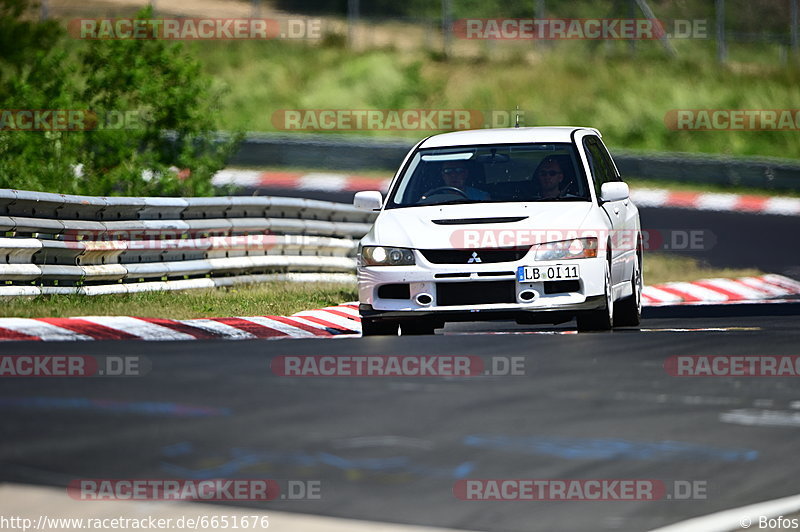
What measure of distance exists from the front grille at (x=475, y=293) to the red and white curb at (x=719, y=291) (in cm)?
597

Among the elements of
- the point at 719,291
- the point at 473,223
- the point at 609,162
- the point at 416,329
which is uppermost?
the point at 609,162

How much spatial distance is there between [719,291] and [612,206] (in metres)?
5.76

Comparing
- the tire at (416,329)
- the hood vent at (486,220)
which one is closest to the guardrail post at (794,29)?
the tire at (416,329)

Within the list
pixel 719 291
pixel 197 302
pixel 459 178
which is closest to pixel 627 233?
pixel 459 178

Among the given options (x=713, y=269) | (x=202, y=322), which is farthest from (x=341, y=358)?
(x=713, y=269)

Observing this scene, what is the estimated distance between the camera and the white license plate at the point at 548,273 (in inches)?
425

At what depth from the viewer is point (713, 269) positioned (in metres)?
20.5

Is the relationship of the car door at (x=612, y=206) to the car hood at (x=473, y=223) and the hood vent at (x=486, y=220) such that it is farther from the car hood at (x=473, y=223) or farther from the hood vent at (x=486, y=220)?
the hood vent at (x=486, y=220)

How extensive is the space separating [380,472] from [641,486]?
1.09m

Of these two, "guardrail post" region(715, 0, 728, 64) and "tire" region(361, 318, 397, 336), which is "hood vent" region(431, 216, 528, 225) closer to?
"tire" region(361, 318, 397, 336)

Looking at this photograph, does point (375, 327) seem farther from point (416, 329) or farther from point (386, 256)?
point (416, 329)

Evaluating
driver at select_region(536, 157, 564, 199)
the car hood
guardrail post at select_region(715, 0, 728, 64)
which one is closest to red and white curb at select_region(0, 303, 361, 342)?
the car hood

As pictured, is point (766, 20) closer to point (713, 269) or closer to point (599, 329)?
point (713, 269)

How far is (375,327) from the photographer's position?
1126 cm
